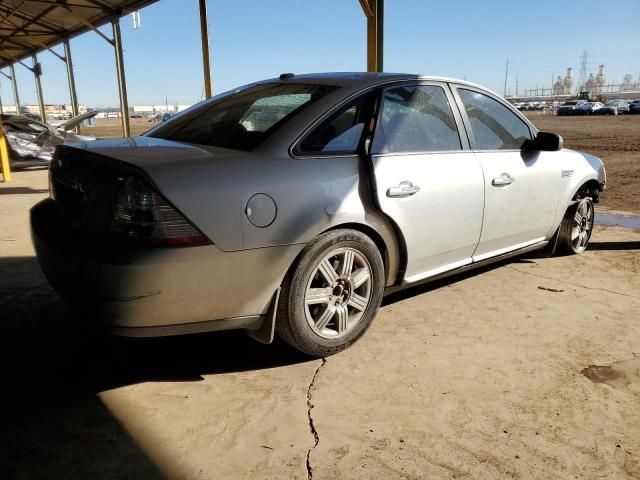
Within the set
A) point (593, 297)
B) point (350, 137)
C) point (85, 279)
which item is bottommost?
point (593, 297)

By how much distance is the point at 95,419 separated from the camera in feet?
7.32

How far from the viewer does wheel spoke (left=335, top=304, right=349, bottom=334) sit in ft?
9.03

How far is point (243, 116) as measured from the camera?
293cm

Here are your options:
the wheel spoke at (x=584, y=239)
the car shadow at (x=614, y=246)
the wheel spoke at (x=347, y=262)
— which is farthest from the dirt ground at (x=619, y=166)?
the wheel spoke at (x=347, y=262)

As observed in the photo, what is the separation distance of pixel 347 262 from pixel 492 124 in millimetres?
1696

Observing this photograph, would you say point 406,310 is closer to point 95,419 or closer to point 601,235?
point 95,419

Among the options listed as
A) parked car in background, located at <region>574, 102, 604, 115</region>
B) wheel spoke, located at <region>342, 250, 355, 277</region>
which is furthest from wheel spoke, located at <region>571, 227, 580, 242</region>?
parked car in background, located at <region>574, 102, 604, 115</region>

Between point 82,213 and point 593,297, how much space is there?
132 inches

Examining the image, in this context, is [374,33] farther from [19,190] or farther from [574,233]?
[19,190]

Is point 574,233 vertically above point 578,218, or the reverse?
point 578,218

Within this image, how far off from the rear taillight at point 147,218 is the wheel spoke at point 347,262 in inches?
35.0

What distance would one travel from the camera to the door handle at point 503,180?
3.44 meters

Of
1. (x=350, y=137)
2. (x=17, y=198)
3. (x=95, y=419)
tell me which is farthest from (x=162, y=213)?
(x=17, y=198)

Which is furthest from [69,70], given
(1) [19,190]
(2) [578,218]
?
(2) [578,218]
